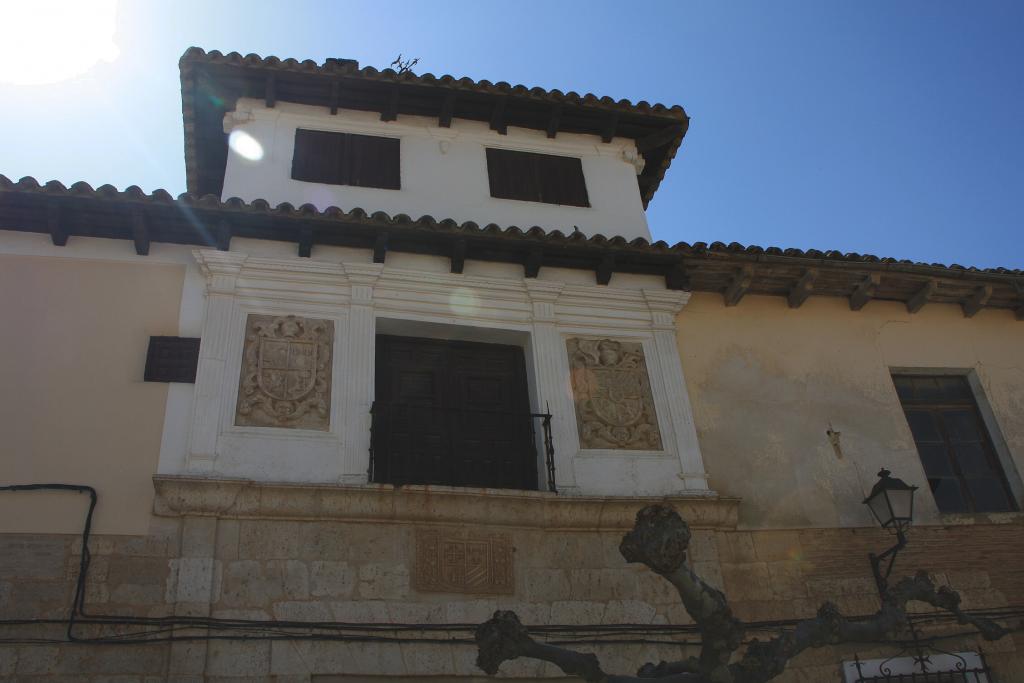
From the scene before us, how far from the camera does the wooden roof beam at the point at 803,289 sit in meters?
8.82

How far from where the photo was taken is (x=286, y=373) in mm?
7344

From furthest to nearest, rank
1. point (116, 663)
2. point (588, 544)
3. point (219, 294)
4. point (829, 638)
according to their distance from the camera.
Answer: point (219, 294) → point (588, 544) → point (116, 663) → point (829, 638)

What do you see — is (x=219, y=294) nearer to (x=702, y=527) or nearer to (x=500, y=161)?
(x=500, y=161)

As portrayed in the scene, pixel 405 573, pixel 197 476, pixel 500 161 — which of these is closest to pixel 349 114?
pixel 500 161

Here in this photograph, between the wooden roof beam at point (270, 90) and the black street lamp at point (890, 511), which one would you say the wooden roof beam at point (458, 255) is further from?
the black street lamp at point (890, 511)

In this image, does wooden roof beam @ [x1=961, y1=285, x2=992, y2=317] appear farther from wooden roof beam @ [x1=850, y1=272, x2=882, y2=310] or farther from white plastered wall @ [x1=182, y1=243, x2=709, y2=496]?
white plastered wall @ [x1=182, y1=243, x2=709, y2=496]

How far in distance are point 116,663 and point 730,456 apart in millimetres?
5050

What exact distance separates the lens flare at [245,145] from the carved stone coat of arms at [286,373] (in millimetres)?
2275

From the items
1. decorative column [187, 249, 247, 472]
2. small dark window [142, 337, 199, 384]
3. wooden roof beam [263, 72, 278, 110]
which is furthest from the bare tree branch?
wooden roof beam [263, 72, 278, 110]

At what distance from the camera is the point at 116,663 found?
5.82 meters

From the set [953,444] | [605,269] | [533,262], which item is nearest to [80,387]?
[533,262]

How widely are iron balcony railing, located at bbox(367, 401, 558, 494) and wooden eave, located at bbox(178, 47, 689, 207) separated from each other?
3.66m

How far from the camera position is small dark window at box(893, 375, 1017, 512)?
8.41 metres

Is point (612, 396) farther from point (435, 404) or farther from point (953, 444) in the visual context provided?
point (953, 444)
